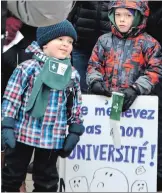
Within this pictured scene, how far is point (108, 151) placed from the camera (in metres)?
4.29

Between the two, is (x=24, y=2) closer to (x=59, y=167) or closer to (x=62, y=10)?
(x=62, y=10)

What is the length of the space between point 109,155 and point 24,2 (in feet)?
6.31

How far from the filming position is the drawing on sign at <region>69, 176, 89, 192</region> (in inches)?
168

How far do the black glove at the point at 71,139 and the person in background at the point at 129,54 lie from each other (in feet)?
1.52

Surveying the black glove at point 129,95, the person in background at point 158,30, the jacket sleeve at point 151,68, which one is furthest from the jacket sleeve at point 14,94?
the person in background at point 158,30

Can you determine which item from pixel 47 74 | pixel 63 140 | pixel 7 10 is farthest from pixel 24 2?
pixel 63 140

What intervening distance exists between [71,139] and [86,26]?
1.23m

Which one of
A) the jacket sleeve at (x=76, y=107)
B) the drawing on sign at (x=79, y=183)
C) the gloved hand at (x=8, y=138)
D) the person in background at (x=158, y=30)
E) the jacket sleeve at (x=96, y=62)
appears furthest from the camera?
the person in background at (x=158, y=30)

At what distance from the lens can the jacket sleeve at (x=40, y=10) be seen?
2623 mm

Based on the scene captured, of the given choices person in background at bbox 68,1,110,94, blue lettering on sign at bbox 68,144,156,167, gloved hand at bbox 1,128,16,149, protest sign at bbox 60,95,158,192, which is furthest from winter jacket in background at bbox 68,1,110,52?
gloved hand at bbox 1,128,16,149

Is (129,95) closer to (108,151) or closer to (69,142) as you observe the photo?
(108,151)

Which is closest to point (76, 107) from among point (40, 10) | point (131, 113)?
point (131, 113)

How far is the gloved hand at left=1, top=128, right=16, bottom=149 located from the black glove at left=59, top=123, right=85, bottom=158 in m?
0.36

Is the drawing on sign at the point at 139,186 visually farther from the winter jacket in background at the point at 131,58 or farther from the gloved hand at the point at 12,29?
the gloved hand at the point at 12,29
